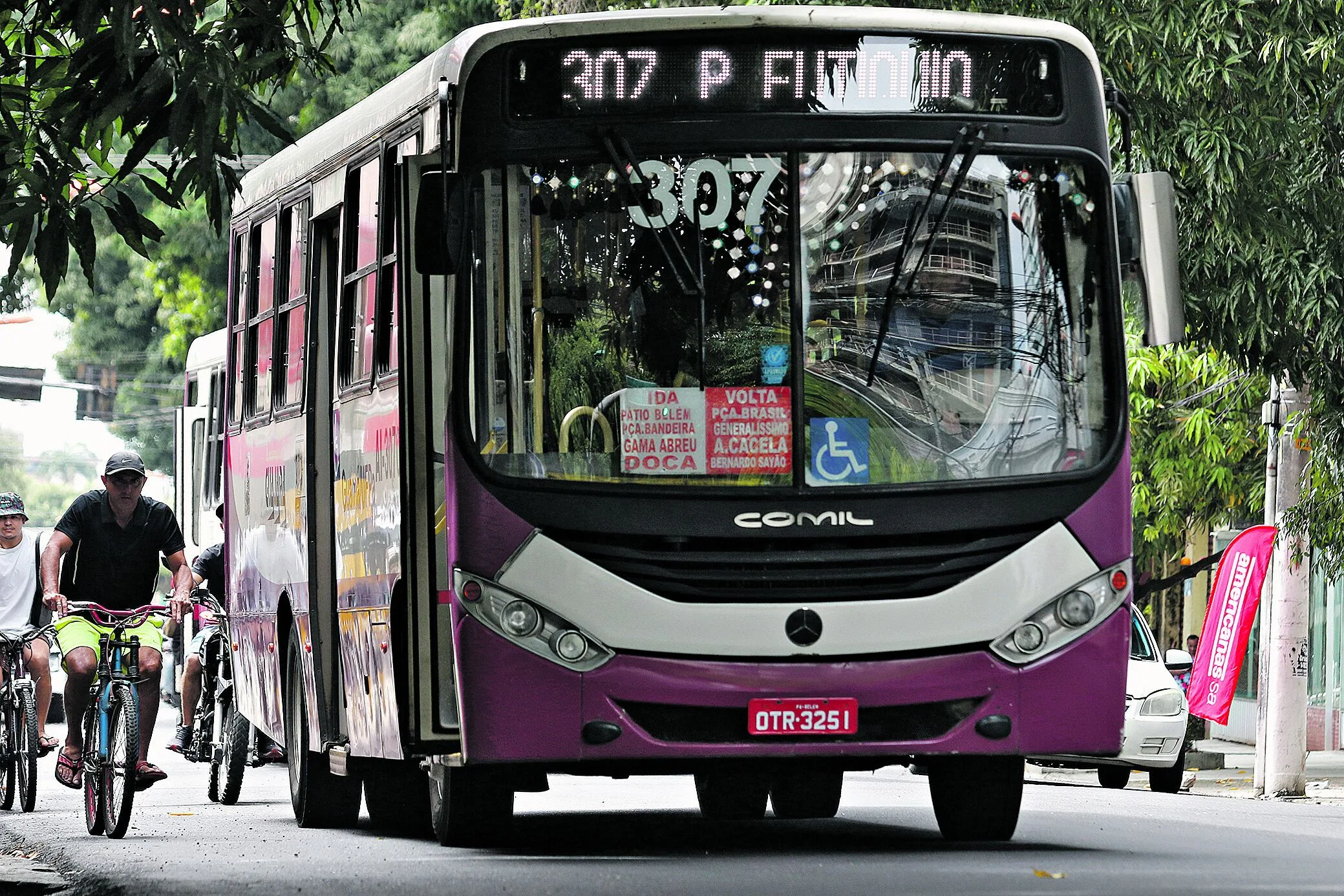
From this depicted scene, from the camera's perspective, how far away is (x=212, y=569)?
65.1 feet

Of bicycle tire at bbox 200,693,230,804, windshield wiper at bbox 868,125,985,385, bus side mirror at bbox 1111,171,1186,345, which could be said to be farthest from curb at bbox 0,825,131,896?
bus side mirror at bbox 1111,171,1186,345

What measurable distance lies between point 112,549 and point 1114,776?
1155 centimetres

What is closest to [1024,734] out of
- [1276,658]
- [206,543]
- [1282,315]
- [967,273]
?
[967,273]

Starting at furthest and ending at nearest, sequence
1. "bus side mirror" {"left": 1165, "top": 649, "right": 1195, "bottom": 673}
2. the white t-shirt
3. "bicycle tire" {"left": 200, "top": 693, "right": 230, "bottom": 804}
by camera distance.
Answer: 1. "bus side mirror" {"left": 1165, "top": 649, "right": 1195, "bottom": 673}
2. "bicycle tire" {"left": 200, "top": 693, "right": 230, "bottom": 804}
3. the white t-shirt

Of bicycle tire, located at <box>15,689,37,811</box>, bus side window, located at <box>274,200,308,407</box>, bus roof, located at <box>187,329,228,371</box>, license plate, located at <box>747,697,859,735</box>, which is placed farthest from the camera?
bus roof, located at <box>187,329,228,371</box>

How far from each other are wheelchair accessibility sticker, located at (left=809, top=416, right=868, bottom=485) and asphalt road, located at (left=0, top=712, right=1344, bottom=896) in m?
1.50

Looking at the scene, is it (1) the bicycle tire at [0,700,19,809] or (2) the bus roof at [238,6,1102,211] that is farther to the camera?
(1) the bicycle tire at [0,700,19,809]

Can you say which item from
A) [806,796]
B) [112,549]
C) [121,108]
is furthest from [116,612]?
[121,108]

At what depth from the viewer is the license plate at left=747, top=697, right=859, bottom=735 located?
10.3 meters

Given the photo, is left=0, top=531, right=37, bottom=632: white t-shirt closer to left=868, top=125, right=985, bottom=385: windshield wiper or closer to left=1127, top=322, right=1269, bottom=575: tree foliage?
left=868, top=125, right=985, bottom=385: windshield wiper

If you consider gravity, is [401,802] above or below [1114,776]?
above

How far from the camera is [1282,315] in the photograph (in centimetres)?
1938

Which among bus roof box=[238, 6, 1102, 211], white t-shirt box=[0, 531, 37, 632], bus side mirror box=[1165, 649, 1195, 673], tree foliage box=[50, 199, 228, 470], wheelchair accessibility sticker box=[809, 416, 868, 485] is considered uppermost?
tree foliage box=[50, 199, 228, 470]

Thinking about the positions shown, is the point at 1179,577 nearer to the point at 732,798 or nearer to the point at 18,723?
the point at 732,798
